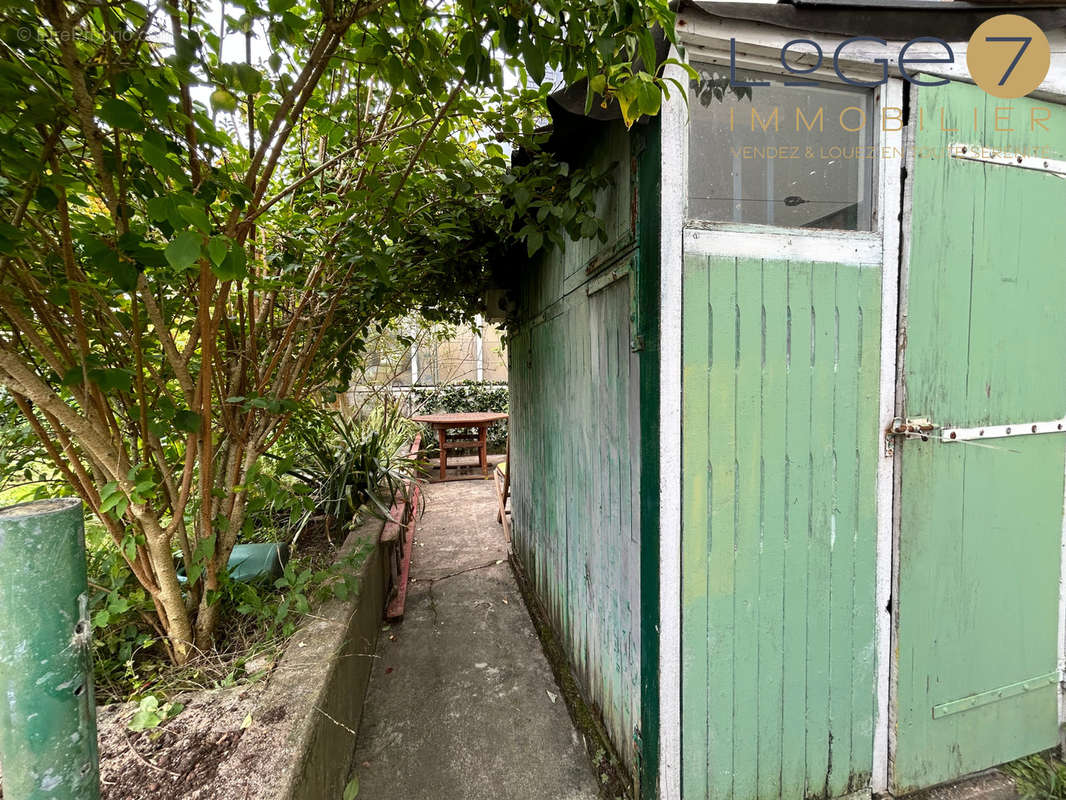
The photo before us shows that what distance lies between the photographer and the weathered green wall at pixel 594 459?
1.60 metres

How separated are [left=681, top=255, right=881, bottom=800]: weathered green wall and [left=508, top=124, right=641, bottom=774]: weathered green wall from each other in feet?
Answer: 0.69

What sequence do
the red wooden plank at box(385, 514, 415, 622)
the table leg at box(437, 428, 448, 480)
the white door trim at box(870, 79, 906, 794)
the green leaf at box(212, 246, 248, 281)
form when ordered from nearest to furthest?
the green leaf at box(212, 246, 248, 281) → the white door trim at box(870, 79, 906, 794) → the red wooden plank at box(385, 514, 415, 622) → the table leg at box(437, 428, 448, 480)

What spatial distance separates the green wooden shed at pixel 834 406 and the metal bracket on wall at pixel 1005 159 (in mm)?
16

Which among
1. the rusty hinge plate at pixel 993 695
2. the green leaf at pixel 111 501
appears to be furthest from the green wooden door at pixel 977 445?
the green leaf at pixel 111 501

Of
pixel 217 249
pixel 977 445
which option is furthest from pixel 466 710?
pixel 977 445

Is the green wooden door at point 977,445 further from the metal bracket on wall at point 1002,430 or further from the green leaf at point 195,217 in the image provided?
the green leaf at point 195,217

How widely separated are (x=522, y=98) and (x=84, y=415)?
1.83m

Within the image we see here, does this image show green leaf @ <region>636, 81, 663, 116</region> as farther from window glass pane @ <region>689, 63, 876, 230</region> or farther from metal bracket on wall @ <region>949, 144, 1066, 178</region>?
metal bracket on wall @ <region>949, 144, 1066, 178</region>

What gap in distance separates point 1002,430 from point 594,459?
1.51m

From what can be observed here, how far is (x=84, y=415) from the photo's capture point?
1.31 metres

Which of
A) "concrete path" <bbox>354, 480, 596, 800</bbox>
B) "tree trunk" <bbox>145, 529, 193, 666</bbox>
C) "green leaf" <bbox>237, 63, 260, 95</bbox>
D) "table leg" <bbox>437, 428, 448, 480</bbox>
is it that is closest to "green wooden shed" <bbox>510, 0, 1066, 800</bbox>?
"concrete path" <bbox>354, 480, 596, 800</bbox>

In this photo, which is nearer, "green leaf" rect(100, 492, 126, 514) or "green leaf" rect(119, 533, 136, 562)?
"green leaf" rect(100, 492, 126, 514)

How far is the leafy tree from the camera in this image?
0.96 metres

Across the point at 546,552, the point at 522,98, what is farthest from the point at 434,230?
the point at 546,552
